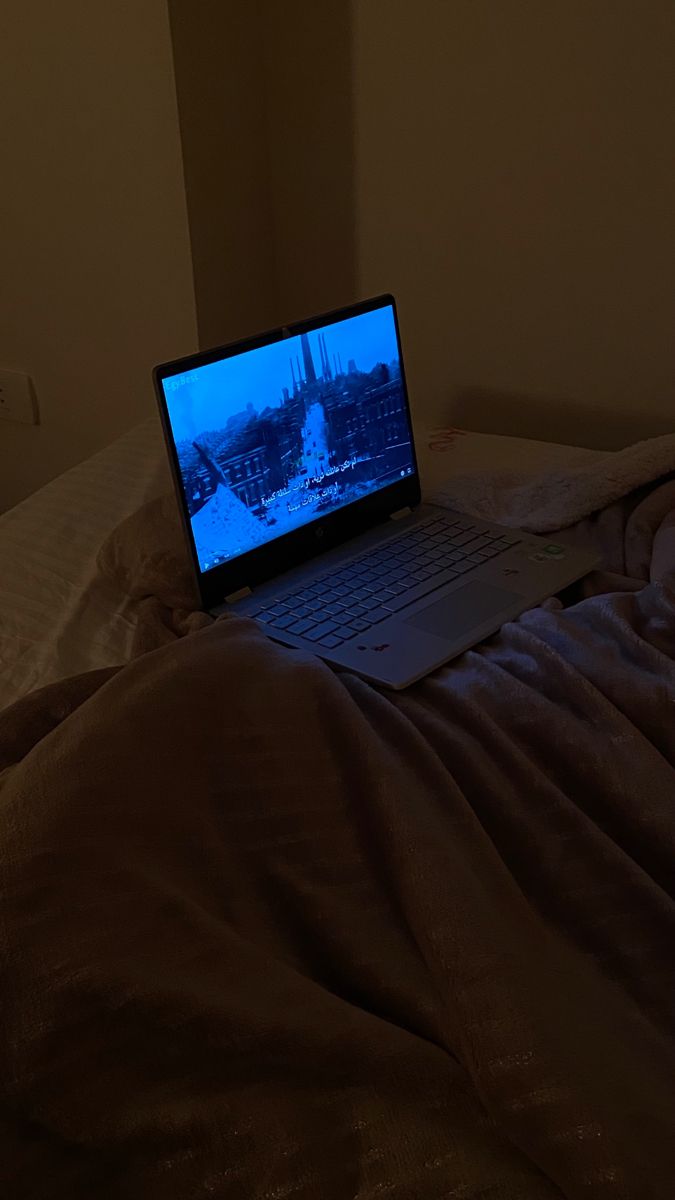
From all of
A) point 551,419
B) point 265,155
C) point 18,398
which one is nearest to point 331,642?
point 551,419

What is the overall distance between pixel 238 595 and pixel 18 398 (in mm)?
1090

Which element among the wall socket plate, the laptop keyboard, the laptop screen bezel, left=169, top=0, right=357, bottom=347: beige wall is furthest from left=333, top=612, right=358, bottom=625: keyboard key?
the wall socket plate

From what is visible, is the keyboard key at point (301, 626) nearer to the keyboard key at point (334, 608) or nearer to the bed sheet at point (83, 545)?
the keyboard key at point (334, 608)

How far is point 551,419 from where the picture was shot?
5.40 ft

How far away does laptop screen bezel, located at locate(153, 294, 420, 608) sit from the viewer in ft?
3.32

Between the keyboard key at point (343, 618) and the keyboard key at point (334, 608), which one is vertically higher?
the keyboard key at point (334, 608)

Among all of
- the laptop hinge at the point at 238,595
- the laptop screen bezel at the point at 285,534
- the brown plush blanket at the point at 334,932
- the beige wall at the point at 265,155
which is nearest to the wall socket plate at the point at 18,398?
the beige wall at the point at 265,155

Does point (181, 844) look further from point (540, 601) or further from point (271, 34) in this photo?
point (271, 34)

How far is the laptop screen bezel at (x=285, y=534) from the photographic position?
3.32ft

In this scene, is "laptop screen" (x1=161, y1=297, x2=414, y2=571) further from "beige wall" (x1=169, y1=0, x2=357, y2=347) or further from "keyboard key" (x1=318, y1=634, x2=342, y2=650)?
"beige wall" (x1=169, y1=0, x2=357, y2=347)

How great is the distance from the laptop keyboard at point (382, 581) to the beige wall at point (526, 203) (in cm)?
47

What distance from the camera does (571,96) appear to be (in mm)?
1444

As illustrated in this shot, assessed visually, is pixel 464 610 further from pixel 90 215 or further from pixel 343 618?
pixel 90 215

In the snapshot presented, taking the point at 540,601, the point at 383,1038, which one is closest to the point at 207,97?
the point at 540,601
